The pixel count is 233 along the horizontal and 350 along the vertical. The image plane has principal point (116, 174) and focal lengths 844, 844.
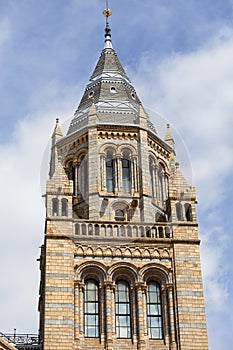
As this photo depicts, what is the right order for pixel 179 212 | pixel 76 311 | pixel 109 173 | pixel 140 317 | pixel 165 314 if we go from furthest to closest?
pixel 109 173 → pixel 179 212 → pixel 165 314 → pixel 140 317 → pixel 76 311

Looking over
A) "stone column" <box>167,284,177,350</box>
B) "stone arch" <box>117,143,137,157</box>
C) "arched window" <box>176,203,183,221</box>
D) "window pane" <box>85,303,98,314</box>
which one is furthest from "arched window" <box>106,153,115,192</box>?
"window pane" <box>85,303,98,314</box>

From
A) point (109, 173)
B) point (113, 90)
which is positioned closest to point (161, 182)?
point (109, 173)

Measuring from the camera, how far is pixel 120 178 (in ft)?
129

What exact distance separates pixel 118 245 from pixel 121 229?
95 centimetres

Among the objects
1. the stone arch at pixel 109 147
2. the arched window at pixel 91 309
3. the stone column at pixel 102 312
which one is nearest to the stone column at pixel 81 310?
the arched window at pixel 91 309

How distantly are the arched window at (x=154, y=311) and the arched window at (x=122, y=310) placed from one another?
0.87 meters

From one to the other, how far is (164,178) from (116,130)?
10.8 feet

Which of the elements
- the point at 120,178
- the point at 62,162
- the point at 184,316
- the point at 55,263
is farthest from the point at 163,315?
the point at 62,162

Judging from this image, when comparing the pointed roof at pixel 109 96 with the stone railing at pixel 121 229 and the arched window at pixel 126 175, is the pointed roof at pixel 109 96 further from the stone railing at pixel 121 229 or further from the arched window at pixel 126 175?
the stone railing at pixel 121 229

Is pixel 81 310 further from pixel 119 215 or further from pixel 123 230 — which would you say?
pixel 119 215

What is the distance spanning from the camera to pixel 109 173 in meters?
39.7

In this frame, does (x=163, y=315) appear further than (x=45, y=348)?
Yes

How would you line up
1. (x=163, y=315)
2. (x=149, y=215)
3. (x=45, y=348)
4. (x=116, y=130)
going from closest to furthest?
1. (x=45, y=348)
2. (x=163, y=315)
3. (x=149, y=215)
4. (x=116, y=130)

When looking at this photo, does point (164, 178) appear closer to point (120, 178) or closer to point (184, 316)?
point (120, 178)
